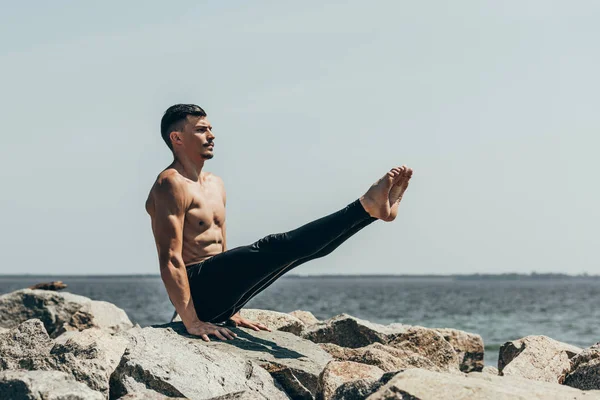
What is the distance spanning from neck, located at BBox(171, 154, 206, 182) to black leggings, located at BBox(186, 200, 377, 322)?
2.28 ft

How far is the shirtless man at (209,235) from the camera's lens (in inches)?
244

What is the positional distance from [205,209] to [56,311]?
5.88 meters

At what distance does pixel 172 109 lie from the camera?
6941 millimetres

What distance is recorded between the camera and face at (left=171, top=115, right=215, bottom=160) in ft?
22.6

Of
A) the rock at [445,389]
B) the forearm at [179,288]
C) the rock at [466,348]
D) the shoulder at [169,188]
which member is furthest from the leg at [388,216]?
the rock at [466,348]

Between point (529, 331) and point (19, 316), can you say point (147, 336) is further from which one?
point (529, 331)

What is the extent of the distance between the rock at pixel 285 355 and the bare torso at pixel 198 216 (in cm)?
60

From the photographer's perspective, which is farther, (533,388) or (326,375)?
(326,375)

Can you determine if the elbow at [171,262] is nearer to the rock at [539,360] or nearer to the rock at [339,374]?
the rock at [339,374]

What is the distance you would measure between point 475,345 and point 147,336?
4.32 meters

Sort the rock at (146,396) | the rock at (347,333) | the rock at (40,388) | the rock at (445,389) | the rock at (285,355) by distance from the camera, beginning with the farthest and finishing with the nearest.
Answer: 1. the rock at (347,333)
2. the rock at (285,355)
3. the rock at (146,396)
4. the rock at (40,388)
5. the rock at (445,389)

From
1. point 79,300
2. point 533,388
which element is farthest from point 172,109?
point 79,300

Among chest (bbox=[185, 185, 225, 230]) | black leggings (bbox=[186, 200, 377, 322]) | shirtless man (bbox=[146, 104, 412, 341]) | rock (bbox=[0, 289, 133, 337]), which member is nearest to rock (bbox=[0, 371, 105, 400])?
shirtless man (bbox=[146, 104, 412, 341])

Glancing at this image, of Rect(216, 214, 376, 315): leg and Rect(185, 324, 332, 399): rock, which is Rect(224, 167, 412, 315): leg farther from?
Rect(185, 324, 332, 399): rock
